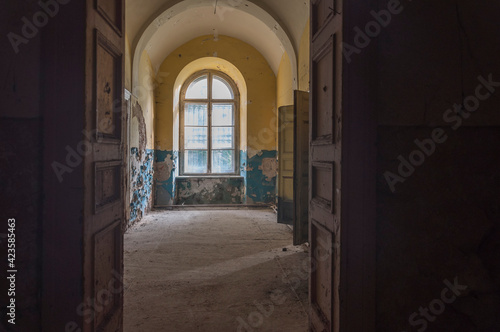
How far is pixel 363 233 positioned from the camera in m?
1.57

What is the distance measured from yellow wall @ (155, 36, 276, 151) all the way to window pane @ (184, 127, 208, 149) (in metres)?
0.79

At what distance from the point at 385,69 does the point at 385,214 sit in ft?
2.37

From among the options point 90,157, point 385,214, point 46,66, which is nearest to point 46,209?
point 90,157

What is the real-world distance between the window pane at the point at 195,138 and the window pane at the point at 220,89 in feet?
3.03

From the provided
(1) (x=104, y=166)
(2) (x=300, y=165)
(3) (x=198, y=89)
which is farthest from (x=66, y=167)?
(3) (x=198, y=89)

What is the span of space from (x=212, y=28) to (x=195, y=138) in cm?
256

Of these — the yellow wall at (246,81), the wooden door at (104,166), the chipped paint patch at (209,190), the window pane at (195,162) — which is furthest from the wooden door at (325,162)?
the window pane at (195,162)

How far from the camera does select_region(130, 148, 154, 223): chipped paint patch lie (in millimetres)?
5363

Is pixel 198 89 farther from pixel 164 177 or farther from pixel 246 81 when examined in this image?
pixel 164 177

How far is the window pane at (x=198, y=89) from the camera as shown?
8.00 metres

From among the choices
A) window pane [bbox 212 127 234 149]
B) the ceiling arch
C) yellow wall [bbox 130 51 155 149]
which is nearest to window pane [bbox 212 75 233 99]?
window pane [bbox 212 127 234 149]

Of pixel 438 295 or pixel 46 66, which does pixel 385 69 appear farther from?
pixel 46 66

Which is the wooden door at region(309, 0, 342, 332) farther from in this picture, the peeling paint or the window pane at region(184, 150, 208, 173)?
the window pane at region(184, 150, 208, 173)

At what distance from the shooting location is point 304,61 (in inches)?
185
